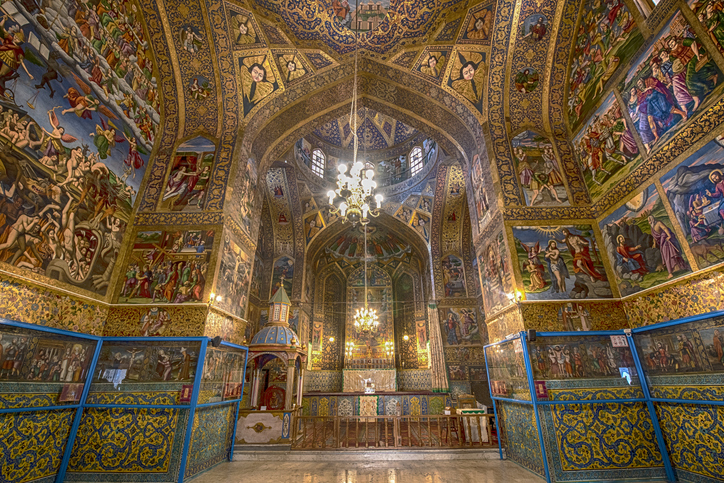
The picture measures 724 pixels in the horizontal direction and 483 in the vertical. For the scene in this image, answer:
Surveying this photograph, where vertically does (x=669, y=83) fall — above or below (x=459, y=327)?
above

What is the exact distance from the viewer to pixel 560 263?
21.5 feet

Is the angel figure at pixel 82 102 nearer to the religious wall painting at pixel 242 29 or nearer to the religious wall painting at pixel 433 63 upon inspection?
the religious wall painting at pixel 242 29

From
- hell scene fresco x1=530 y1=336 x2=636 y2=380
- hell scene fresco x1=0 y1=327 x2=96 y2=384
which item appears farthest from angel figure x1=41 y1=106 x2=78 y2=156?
hell scene fresco x1=530 y1=336 x2=636 y2=380

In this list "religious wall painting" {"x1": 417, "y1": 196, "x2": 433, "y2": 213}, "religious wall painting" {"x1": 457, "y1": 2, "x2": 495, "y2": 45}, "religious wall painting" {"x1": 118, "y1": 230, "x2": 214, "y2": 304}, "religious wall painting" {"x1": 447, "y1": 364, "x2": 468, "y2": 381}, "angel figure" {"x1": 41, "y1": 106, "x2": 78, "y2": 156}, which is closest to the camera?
"angel figure" {"x1": 41, "y1": 106, "x2": 78, "y2": 156}

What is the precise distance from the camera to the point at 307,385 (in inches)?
638

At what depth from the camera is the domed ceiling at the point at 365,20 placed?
26.3 feet

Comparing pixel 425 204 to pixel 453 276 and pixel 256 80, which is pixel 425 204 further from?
pixel 256 80

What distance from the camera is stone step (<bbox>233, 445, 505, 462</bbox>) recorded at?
269 inches

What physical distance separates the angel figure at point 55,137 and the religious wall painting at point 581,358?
29.3 ft

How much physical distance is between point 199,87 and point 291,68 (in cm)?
249

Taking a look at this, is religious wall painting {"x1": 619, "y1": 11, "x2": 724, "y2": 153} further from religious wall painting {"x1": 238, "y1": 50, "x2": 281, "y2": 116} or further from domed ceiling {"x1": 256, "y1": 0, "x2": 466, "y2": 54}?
religious wall painting {"x1": 238, "y1": 50, "x2": 281, "y2": 116}

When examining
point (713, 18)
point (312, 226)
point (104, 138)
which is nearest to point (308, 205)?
point (312, 226)

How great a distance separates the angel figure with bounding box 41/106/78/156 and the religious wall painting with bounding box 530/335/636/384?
8.94 metres

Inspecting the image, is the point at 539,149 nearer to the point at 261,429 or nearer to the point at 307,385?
the point at 261,429
